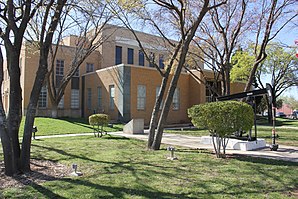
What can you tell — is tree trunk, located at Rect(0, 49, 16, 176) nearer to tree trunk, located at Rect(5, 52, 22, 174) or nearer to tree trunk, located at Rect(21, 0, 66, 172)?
tree trunk, located at Rect(5, 52, 22, 174)

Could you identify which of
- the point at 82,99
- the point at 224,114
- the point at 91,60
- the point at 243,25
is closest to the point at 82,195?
the point at 224,114

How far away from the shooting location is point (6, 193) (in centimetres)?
515

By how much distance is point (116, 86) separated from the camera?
2419cm

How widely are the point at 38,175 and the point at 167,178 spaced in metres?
2.98

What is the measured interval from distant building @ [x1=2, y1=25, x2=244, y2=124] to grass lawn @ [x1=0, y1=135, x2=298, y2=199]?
14.8m

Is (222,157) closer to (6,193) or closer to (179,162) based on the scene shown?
(179,162)

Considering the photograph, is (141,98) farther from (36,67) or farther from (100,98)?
(36,67)

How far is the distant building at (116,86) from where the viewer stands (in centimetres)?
2369

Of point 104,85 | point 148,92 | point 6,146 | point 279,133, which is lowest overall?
point 279,133

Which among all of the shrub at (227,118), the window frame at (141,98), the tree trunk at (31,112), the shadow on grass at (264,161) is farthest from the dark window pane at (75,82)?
the shadow on grass at (264,161)

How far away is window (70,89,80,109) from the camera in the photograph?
1208 inches

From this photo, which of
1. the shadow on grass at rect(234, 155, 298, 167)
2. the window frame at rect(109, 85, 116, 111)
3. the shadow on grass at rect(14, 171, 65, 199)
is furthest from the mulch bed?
the window frame at rect(109, 85, 116, 111)

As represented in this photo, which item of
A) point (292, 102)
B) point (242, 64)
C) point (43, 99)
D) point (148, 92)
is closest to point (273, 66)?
point (242, 64)

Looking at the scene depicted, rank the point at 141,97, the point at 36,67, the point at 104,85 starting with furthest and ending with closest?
the point at 36,67 → the point at 104,85 → the point at 141,97
